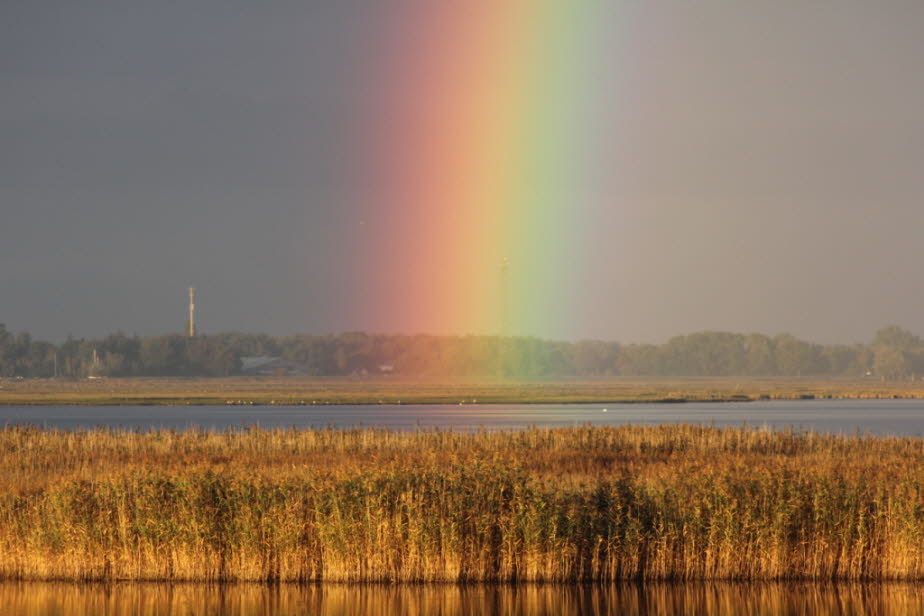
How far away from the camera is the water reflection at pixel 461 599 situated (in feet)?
69.4

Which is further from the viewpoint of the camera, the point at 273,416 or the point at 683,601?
the point at 273,416

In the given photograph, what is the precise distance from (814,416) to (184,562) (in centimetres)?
7465

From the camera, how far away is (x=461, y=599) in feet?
71.5

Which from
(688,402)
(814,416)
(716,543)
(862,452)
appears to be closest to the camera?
(716,543)

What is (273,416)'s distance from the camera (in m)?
95.4

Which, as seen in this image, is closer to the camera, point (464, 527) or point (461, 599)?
point (461, 599)

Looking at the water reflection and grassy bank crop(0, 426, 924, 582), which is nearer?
the water reflection

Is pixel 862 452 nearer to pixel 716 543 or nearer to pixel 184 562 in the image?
pixel 716 543

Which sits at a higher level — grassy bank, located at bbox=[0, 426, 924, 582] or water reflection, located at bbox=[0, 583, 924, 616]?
grassy bank, located at bbox=[0, 426, 924, 582]

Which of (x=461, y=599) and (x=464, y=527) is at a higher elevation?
(x=464, y=527)

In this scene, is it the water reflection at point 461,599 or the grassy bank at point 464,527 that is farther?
the grassy bank at point 464,527

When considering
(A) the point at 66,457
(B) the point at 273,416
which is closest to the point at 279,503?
(A) the point at 66,457

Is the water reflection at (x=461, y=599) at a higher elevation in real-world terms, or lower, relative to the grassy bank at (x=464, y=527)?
lower

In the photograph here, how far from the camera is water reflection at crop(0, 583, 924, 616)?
833 inches
